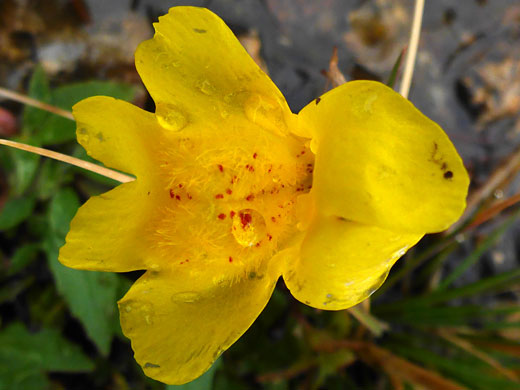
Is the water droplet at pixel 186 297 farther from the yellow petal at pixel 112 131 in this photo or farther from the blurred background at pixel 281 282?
the blurred background at pixel 281 282

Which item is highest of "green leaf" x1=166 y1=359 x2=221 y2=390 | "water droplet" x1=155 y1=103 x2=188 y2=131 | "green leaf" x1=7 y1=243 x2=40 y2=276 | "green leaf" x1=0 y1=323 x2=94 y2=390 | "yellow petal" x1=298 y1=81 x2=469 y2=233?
"yellow petal" x1=298 y1=81 x2=469 y2=233

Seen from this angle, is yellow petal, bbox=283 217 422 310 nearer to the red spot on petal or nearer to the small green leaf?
the red spot on petal

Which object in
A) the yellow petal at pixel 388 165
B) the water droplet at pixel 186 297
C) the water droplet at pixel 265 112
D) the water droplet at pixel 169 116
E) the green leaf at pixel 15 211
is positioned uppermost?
the yellow petal at pixel 388 165

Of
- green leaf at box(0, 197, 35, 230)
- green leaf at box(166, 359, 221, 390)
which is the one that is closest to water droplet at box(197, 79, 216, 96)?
green leaf at box(166, 359, 221, 390)

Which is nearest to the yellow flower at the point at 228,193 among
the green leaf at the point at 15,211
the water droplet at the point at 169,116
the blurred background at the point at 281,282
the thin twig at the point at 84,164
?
the water droplet at the point at 169,116

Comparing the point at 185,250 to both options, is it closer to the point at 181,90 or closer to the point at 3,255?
the point at 181,90

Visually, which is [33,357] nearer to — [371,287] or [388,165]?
[371,287]

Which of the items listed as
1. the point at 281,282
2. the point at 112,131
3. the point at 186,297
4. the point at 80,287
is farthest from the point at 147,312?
the point at 281,282
